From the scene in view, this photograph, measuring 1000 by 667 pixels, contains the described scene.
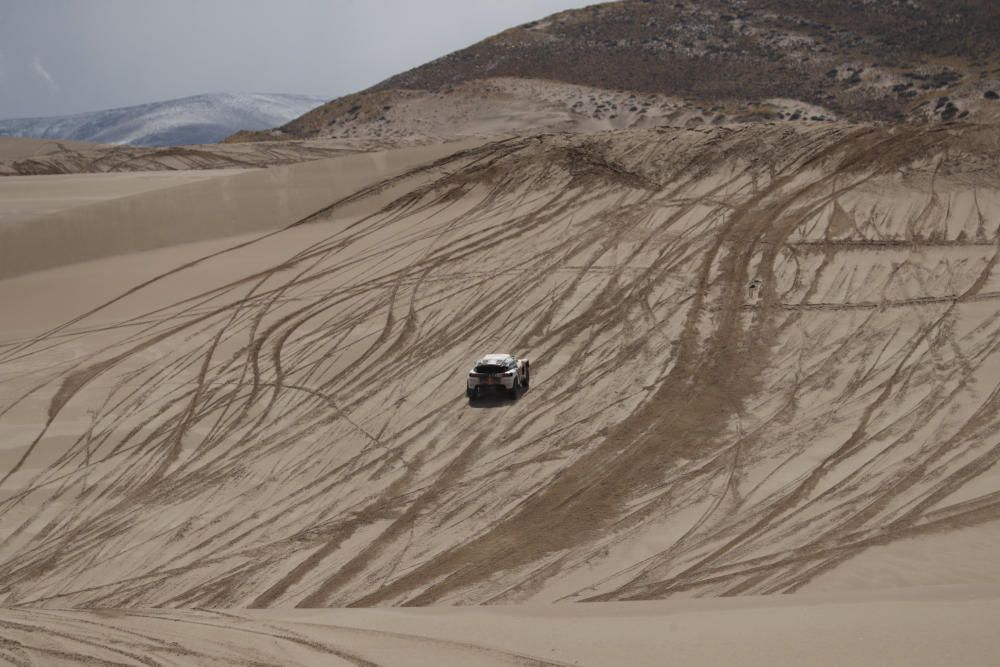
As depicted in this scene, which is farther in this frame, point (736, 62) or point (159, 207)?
point (736, 62)

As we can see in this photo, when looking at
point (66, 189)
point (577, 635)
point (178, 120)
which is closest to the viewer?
point (577, 635)

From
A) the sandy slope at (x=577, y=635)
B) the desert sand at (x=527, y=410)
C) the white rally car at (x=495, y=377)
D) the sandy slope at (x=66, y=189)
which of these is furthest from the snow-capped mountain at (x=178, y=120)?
the sandy slope at (x=577, y=635)

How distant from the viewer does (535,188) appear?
28.1 metres

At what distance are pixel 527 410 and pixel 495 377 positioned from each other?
908mm

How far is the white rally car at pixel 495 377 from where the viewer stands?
1705 cm

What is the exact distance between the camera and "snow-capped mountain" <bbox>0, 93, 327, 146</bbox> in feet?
339

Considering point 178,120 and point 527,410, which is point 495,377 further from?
point 178,120

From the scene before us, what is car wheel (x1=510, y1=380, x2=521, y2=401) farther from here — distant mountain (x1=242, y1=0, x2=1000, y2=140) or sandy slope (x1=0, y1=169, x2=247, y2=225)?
distant mountain (x1=242, y1=0, x2=1000, y2=140)

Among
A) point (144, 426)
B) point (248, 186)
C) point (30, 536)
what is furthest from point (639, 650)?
point (248, 186)

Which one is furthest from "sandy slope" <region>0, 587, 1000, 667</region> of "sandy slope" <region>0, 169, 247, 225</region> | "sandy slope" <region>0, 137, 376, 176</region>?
"sandy slope" <region>0, 137, 376, 176</region>

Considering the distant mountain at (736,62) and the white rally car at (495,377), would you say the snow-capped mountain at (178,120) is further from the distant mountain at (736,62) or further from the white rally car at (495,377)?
the white rally car at (495,377)

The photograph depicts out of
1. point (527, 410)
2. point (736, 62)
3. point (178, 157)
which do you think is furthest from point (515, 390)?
point (736, 62)

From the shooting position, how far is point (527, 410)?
17078 mm

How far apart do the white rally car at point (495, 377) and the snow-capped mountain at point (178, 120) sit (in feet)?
291
